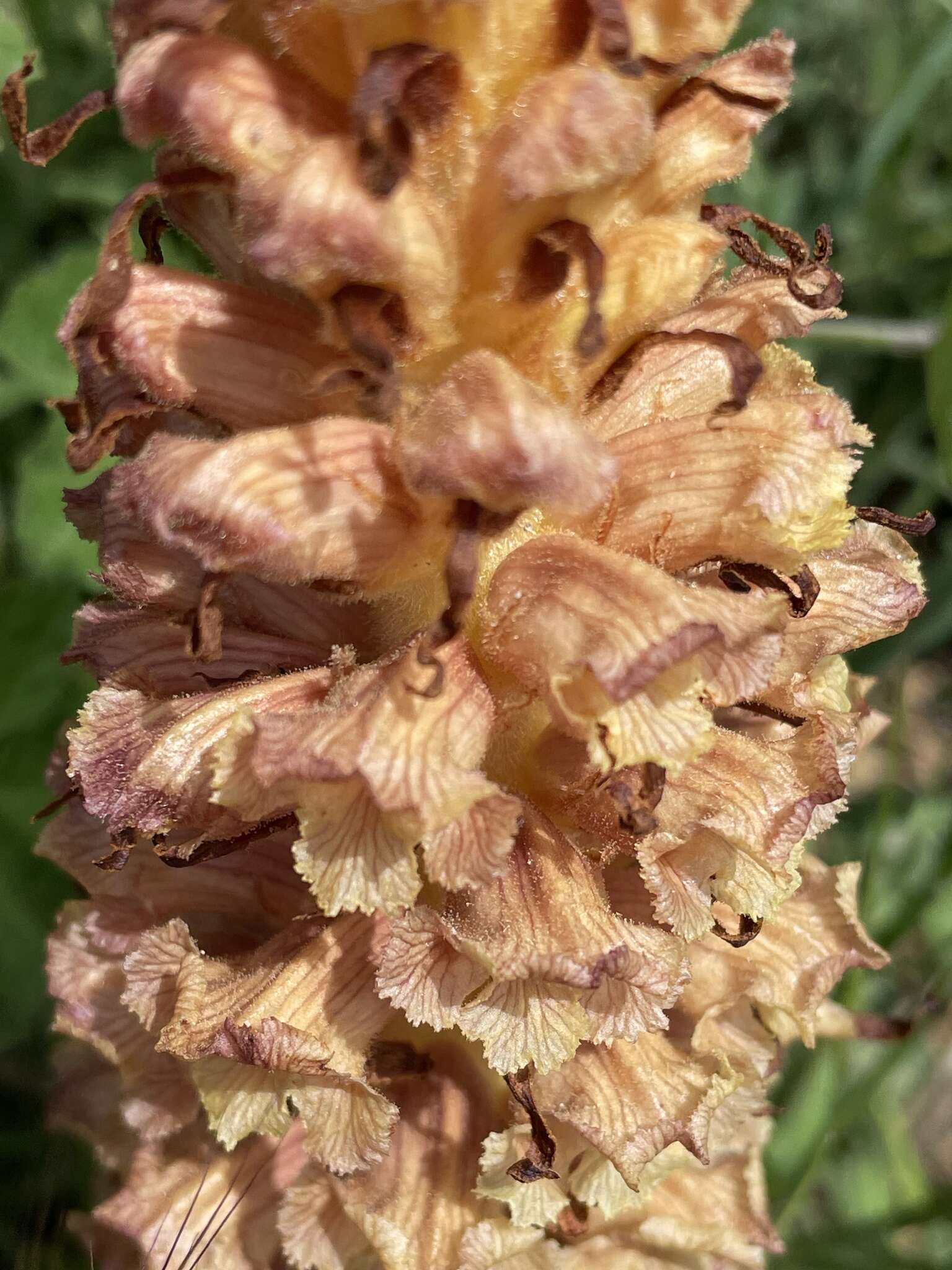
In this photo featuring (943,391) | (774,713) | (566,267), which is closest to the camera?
(566,267)

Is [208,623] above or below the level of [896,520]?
above

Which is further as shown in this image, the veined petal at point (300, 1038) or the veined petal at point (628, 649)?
the veined petal at point (300, 1038)

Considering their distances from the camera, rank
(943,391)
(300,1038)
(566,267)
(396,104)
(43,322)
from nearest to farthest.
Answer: (396,104) → (566,267) → (300,1038) → (943,391) → (43,322)

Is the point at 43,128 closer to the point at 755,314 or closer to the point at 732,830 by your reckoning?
the point at 755,314

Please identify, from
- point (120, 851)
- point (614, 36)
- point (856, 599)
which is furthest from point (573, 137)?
point (120, 851)

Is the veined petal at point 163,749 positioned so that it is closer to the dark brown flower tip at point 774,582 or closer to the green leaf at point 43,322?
the dark brown flower tip at point 774,582

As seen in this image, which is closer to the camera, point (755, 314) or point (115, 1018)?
point (755, 314)

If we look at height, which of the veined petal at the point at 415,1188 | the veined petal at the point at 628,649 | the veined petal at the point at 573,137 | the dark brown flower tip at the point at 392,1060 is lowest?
the veined petal at the point at 415,1188

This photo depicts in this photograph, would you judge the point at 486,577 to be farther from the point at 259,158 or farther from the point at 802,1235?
the point at 802,1235

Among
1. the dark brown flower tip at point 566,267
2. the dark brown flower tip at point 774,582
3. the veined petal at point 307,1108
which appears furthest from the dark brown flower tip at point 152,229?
the veined petal at point 307,1108
